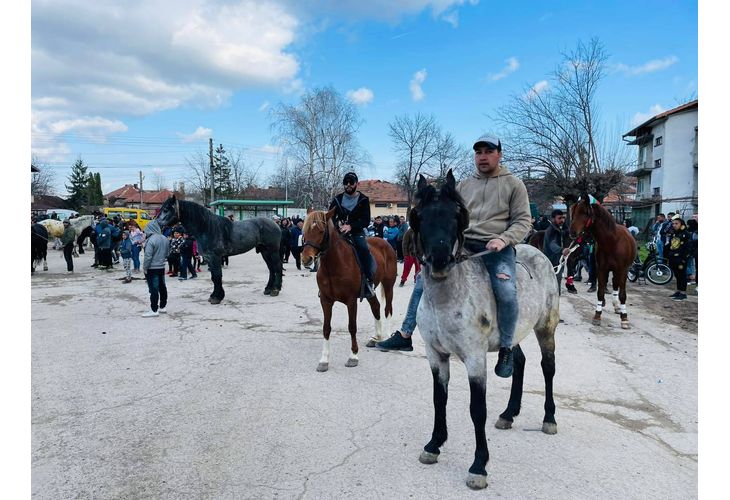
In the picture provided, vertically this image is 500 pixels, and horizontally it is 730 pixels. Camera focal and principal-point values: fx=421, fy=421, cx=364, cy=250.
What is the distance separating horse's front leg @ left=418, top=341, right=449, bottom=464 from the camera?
3344mm

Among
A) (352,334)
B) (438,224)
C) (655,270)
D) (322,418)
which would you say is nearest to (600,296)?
(352,334)

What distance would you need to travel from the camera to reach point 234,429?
3916 mm

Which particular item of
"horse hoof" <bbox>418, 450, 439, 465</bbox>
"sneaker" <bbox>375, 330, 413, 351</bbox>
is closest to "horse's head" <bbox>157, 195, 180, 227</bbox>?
"sneaker" <bbox>375, 330, 413, 351</bbox>

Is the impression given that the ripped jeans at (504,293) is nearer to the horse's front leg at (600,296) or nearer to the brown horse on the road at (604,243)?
the brown horse on the road at (604,243)

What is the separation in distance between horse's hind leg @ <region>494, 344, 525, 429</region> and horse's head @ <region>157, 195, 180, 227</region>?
27.4 ft

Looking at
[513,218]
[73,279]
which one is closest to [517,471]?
[513,218]

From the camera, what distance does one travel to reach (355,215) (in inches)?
241

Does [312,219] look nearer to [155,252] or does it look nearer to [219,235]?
[155,252]

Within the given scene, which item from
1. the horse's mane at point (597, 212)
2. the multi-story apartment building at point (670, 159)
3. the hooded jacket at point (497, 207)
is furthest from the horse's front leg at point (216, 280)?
the multi-story apartment building at point (670, 159)

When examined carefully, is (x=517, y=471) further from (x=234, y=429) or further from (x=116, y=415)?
(x=116, y=415)

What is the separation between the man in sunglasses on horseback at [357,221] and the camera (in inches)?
241

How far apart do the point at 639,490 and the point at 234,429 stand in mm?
3284

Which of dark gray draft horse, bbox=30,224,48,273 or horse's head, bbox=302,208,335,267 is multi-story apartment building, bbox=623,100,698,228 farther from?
dark gray draft horse, bbox=30,224,48,273

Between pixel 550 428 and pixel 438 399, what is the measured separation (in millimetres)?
1208
